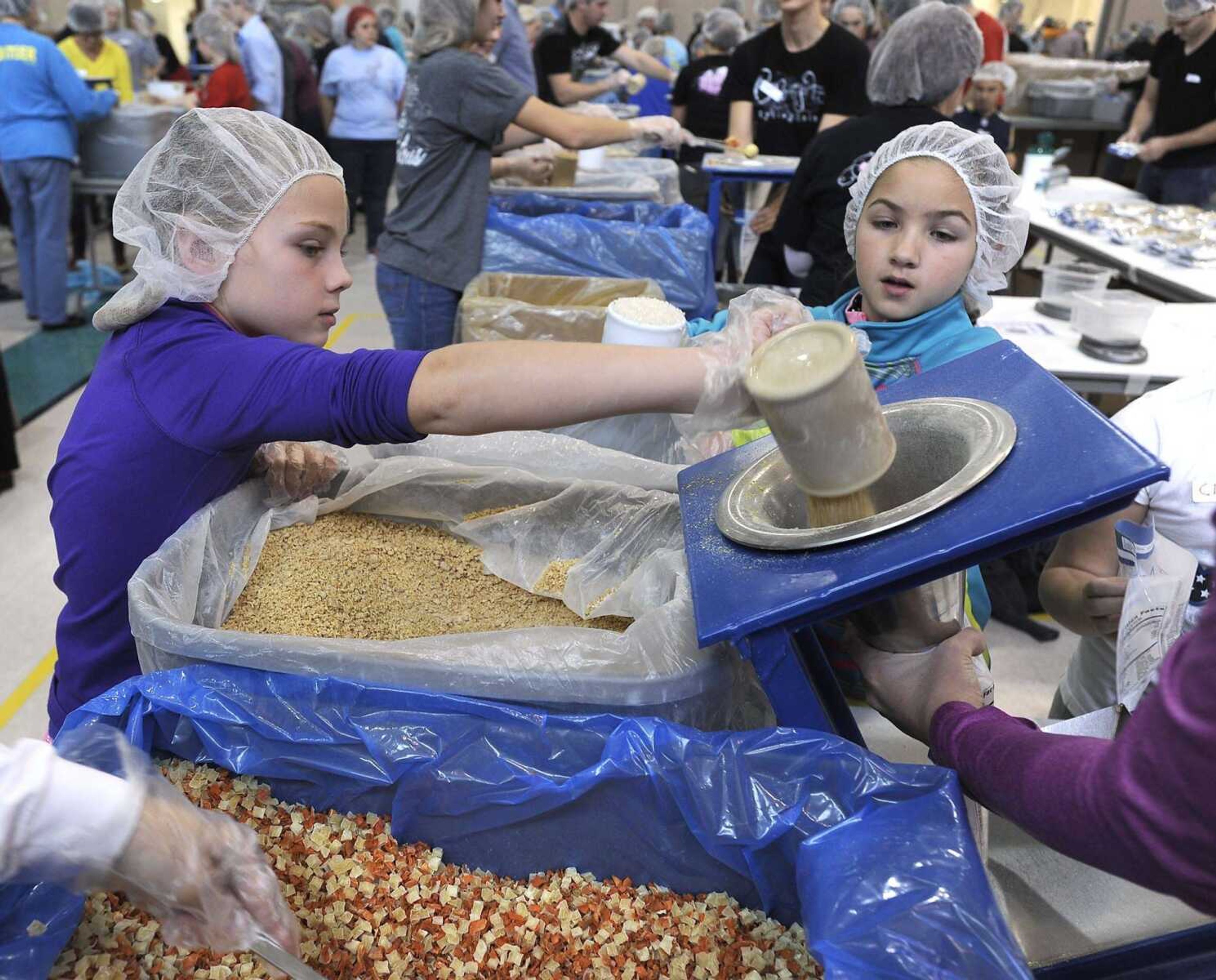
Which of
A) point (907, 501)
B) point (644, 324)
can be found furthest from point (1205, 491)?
point (644, 324)

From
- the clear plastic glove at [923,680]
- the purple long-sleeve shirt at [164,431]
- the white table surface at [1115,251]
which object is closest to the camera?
A: the clear plastic glove at [923,680]

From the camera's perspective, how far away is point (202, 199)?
1.33m

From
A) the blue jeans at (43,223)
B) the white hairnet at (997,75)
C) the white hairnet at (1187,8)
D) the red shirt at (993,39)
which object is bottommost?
the blue jeans at (43,223)

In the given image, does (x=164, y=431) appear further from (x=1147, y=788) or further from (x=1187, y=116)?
(x=1187, y=116)

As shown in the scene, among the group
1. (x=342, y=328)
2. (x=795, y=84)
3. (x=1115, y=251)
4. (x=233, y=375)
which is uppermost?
(x=795, y=84)

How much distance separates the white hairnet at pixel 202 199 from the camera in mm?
1314

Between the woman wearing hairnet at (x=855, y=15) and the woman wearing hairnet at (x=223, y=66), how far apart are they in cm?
428

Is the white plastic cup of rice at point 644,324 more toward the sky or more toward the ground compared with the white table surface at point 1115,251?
more toward the sky

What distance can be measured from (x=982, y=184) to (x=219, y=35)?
6.36m

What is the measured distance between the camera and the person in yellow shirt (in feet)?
19.5

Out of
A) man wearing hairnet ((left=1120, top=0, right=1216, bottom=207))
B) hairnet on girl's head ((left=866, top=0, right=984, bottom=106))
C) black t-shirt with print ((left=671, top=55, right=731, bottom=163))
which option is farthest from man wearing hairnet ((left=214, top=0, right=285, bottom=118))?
man wearing hairnet ((left=1120, top=0, right=1216, bottom=207))

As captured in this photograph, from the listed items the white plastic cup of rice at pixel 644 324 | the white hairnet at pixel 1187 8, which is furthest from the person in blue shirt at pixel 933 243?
the white hairnet at pixel 1187 8

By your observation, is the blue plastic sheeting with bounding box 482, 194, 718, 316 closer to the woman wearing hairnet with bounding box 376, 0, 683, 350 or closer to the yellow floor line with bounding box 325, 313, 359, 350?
the woman wearing hairnet with bounding box 376, 0, 683, 350

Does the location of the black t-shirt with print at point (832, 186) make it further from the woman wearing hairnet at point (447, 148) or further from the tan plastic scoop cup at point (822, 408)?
the tan plastic scoop cup at point (822, 408)
